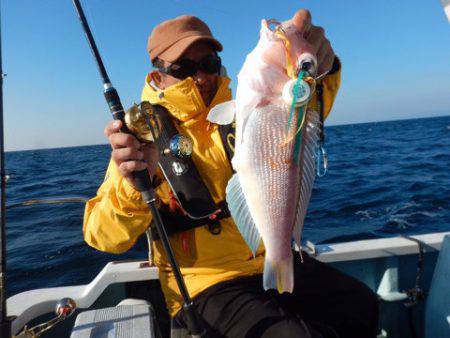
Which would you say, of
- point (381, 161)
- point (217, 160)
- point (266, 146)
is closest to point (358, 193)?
point (381, 161)

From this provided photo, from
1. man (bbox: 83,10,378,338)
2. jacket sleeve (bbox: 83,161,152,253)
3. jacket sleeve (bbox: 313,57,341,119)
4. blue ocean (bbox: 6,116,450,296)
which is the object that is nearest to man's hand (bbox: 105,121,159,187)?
man (bbox: 83,10,378,338)

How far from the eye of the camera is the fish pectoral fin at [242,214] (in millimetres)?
1716

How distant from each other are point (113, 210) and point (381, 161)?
649 inches

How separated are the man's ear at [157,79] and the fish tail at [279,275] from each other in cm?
161

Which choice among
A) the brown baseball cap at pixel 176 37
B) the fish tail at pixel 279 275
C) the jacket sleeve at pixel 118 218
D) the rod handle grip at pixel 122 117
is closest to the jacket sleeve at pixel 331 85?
the brown baseball cap at pixel 176 37

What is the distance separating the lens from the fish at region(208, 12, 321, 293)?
154 centimetres

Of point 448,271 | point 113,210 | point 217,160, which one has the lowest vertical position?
point 448,271

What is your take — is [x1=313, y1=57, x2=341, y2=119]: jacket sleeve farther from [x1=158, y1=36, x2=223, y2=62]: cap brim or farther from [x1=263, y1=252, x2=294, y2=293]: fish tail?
[x1=263, y1=252, x2=294, y2=293]: fish tail

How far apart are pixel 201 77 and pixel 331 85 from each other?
0.91 meters

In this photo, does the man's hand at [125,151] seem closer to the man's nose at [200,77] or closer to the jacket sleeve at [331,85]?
the man's nose at [200,77]

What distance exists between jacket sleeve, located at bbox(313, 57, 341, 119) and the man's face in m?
0.83

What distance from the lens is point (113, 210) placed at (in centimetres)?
208

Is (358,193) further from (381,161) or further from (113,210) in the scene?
(113,210)

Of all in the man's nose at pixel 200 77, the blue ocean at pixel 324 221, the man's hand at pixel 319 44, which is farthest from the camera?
the blue ocean at pixel 324 221
